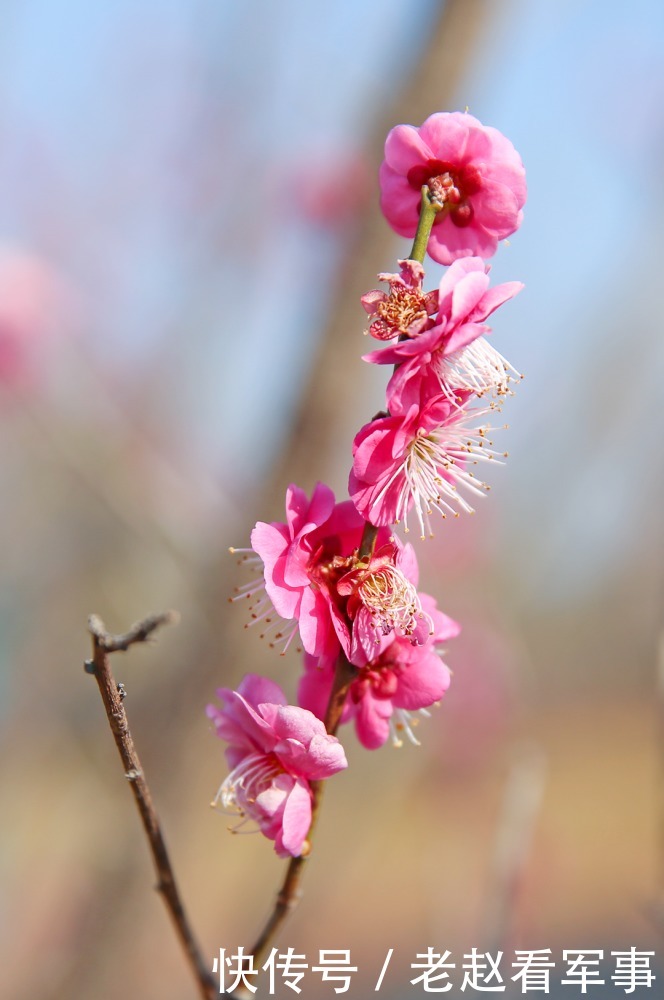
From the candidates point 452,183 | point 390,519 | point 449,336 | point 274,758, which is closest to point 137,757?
point 274,758

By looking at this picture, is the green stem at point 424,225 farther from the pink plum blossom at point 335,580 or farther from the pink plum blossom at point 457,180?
the pink plum blossom at point 335,580

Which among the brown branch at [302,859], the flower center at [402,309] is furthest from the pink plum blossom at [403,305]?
the brown branch at [302,859]

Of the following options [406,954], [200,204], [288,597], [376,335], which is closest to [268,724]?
[288,597]

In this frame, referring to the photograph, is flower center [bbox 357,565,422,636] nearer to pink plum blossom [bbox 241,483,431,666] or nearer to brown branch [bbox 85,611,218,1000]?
pink plum blossom [bbox 241,483,431,666]

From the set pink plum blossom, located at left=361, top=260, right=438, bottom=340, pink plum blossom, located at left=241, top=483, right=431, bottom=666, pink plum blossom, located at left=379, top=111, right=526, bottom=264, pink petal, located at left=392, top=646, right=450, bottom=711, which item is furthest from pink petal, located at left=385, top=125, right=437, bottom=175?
pink petal, located at left=392, top=646, right=450, bottom=711

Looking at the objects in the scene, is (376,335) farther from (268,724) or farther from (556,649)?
(556,649)
